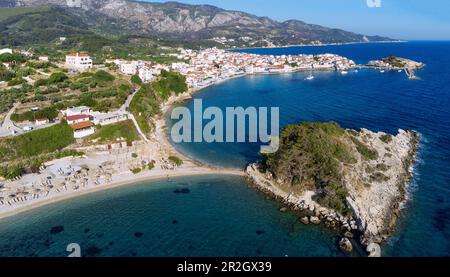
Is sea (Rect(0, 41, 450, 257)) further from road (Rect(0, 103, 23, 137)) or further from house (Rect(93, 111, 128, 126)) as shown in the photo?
road (Rect(0, 103, 23, 137))

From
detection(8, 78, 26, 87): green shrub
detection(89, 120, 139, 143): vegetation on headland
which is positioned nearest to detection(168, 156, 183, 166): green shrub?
detection(89, 120, 139, 143): vegetation on headland

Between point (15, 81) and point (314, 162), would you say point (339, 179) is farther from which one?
point (15, 81)

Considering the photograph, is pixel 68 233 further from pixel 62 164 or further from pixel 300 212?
pixel 300 212

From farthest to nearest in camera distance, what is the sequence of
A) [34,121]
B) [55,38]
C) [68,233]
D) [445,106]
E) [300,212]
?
[55,38], [445,106], [34,121], [300,212], [68,233]

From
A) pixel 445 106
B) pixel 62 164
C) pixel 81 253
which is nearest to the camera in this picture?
pixel 81 253

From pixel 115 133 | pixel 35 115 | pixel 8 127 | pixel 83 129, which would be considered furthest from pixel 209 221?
pixel 35 115

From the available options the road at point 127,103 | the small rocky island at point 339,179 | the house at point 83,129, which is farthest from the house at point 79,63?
the small rocky island at point 339,179

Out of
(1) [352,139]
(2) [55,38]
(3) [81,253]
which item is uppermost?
(2) [55,38]
